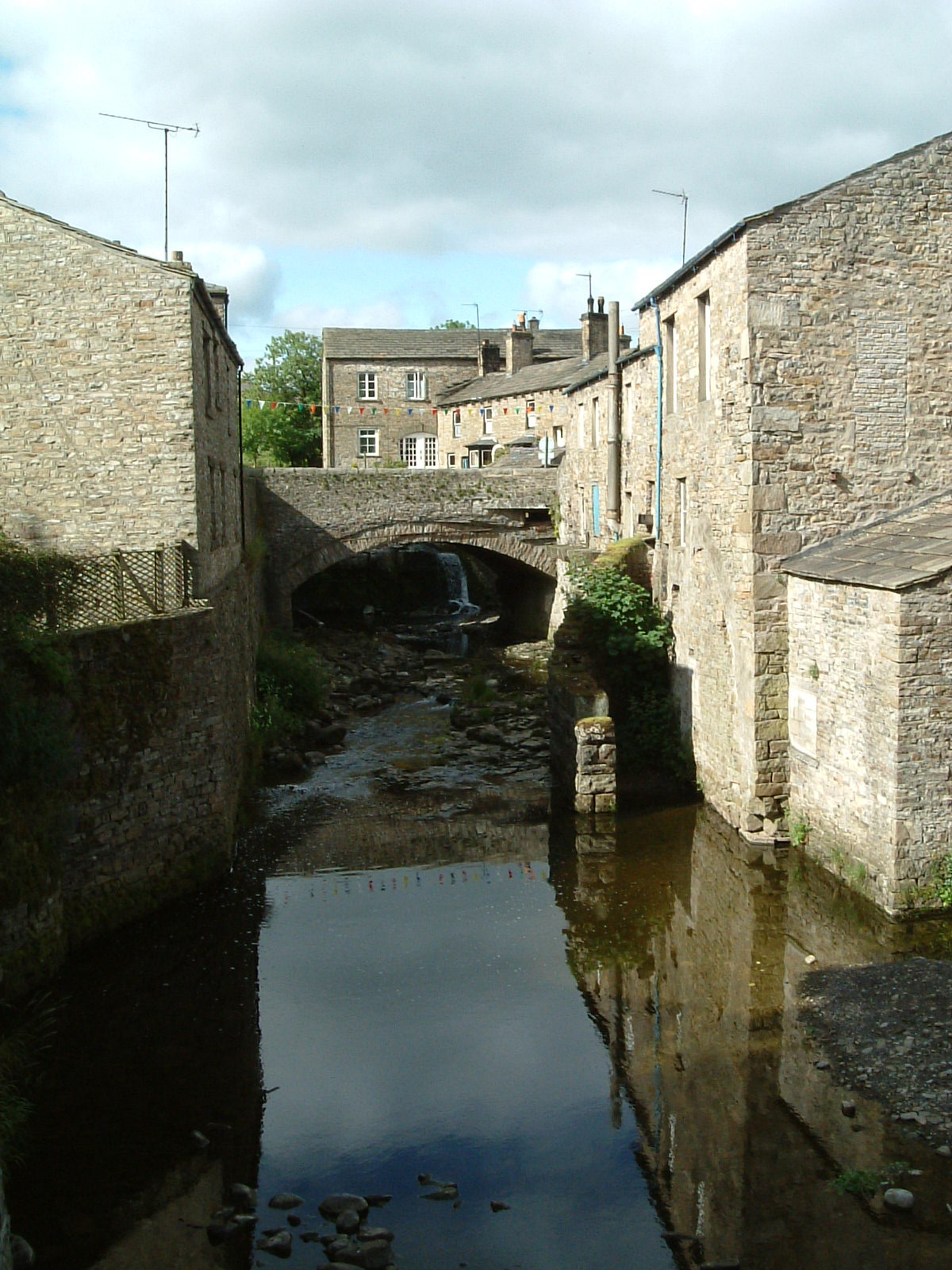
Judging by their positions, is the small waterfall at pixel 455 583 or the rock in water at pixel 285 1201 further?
the small waterfall at pixel 455 583

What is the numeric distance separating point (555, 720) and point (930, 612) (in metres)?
7.63

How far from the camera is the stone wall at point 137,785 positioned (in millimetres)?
10688

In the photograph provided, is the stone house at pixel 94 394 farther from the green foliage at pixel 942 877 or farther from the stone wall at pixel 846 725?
the green foliage at pixel 942 877

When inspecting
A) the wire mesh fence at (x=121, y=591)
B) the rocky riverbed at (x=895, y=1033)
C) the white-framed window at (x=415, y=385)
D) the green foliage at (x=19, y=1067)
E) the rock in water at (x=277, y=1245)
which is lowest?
the rock in water at (x=277, y=1245)

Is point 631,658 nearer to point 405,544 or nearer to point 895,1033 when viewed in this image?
point 895,1033

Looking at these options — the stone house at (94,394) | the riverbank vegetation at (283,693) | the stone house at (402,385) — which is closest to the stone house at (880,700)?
the stone house at (94,394)

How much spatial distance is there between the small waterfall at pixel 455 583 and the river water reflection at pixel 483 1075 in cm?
2522

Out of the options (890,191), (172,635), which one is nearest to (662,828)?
(172,635)

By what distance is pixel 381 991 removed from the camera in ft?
33.4

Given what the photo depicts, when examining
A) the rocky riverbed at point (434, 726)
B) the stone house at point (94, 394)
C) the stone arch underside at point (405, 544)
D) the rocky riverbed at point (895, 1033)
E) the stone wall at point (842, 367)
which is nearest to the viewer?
the rocky riverbed at point (895, 1033)

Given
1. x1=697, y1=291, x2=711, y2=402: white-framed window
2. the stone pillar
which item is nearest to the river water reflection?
the stone pillar

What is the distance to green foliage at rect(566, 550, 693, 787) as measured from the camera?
16.8 metres

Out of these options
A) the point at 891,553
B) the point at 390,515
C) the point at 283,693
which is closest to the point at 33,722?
the point at 891,553

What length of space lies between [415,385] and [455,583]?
34.5 ft
